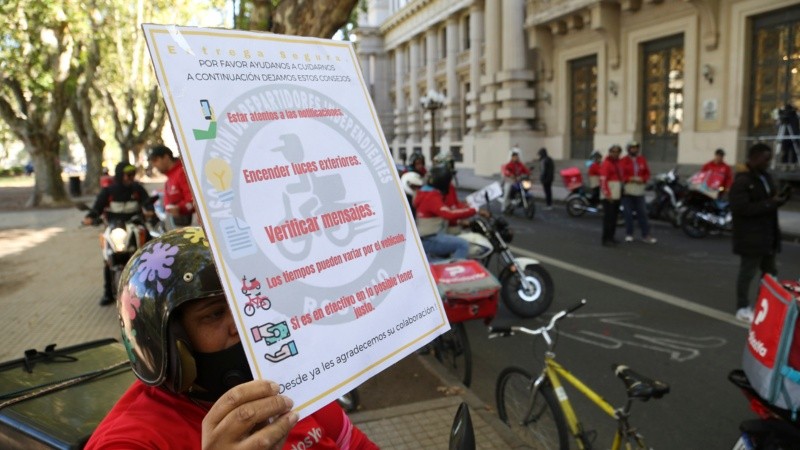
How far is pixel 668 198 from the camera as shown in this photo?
13055 millimetres

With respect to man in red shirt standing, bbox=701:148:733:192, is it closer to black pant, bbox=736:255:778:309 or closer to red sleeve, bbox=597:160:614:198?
red sleeve, bbox=597:160:614:198

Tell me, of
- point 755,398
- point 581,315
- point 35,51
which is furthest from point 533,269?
point 35,51

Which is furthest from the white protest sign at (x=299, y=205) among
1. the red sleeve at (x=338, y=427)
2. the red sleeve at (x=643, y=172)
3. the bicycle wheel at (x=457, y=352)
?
the red sleeve at (x=643, y=172)

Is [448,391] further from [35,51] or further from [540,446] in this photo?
[35,51]

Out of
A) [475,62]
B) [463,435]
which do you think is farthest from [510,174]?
[475,62]

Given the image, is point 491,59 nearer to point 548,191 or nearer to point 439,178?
point 548,191

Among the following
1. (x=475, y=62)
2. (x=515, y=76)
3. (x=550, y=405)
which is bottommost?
(x=550, y=405)

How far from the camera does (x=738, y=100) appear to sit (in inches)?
672

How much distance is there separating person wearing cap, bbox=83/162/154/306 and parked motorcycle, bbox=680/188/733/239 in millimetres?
9431

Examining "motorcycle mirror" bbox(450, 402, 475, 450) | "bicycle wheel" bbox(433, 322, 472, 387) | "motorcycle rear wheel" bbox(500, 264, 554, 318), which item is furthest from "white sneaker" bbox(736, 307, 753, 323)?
"motorcycle mirror" bbox(450, 402, 475, 450)

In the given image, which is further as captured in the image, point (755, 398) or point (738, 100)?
point (738, 100)

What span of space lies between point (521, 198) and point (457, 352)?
10.7 m

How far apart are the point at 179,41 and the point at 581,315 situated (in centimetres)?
607

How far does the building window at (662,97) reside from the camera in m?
19.7
